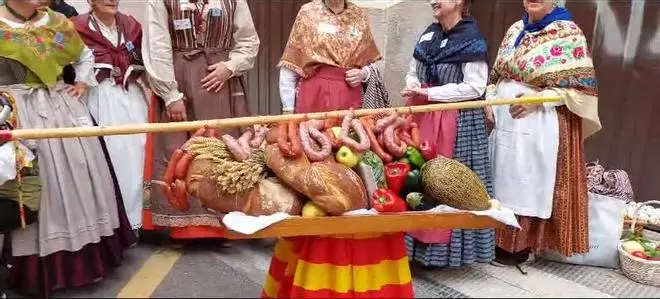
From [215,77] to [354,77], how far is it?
24.0 inches

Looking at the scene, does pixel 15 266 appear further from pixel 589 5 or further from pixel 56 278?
pixel 589 5

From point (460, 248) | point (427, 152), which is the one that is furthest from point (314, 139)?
point (460, 248)

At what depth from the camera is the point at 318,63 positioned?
2.70m

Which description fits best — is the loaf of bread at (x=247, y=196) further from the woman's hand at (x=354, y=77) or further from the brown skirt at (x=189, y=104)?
the woman's hand at (x=354, y=77)

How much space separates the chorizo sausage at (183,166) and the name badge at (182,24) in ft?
3.75

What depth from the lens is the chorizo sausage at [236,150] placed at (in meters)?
1.60

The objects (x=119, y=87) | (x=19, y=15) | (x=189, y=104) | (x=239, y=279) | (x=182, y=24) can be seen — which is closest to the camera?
(x=239, y=279)

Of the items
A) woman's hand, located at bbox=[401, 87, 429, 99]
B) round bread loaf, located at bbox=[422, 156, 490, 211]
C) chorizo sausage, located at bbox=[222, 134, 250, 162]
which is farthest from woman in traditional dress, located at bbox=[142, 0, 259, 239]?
round bread loaf, located at bbox=[422, 156, 490, 211]

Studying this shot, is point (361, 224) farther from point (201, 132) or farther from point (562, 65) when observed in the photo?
point (562, 65)

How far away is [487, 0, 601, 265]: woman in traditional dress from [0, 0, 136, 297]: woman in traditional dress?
5.31 ft

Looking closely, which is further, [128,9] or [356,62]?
[128,9]

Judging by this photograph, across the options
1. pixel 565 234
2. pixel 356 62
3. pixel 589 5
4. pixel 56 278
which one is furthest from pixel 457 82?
pixel 56 278

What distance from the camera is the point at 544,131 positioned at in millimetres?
2619

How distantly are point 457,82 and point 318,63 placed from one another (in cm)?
61
